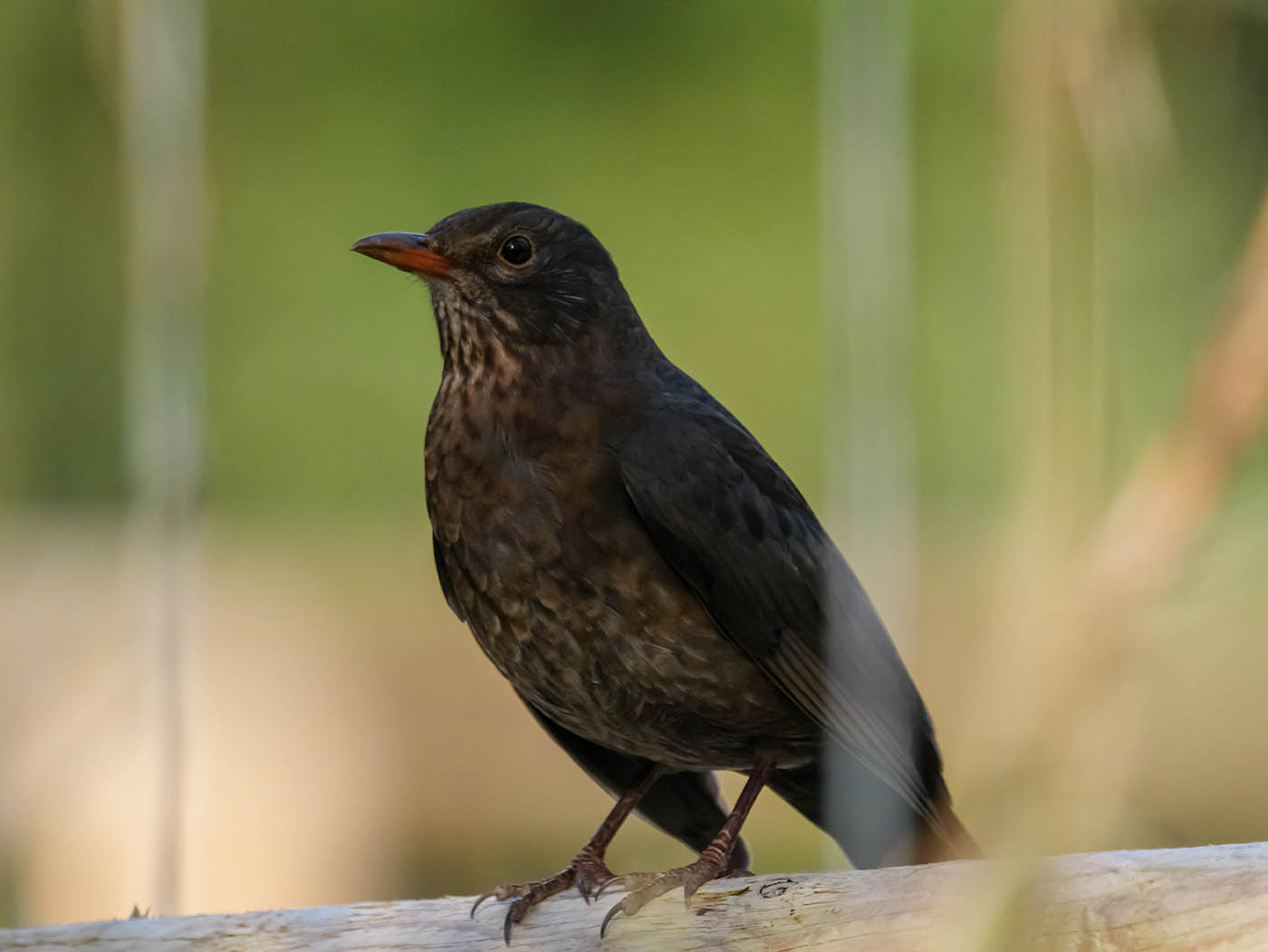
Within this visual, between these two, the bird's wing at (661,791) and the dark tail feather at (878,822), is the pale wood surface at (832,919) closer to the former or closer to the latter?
the dark tail feather at (878,822)

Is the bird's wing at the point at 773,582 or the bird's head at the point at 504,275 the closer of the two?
the bird's wing at the point at 773,582

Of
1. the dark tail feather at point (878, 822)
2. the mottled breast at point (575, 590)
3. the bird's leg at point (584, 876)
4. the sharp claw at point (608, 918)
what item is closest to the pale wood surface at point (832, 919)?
the sharp claw at point (608, 918)

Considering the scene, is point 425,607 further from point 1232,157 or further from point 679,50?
point 1232,157

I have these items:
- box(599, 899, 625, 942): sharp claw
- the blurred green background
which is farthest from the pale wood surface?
Answer: the blurred green background

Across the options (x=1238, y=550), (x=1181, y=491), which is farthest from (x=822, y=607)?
(x=1181, y=491)

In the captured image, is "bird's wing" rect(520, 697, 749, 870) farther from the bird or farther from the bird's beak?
the bird's beak
